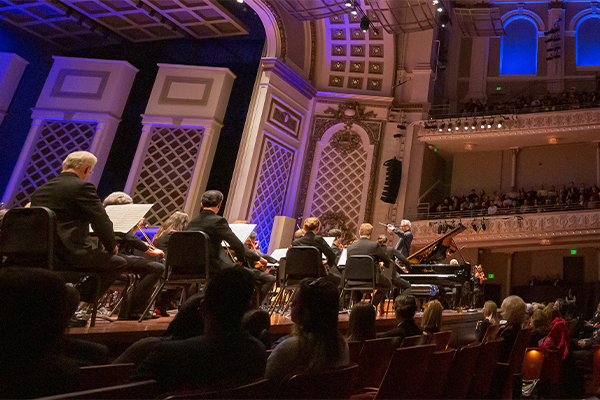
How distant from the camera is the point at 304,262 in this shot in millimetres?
5297

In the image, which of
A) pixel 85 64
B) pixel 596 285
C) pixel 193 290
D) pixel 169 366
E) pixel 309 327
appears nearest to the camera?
pixel 169 366

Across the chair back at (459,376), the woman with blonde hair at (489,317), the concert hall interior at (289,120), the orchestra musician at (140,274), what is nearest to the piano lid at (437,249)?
the concert hall interior at (289,120)

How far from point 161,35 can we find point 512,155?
11176 mm

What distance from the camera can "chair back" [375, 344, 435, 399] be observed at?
229 cm

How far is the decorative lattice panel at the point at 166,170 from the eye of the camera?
11.9 m

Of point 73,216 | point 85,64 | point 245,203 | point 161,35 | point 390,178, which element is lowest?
point 73,216

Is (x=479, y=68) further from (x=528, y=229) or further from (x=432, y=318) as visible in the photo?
(x=432, y=318)

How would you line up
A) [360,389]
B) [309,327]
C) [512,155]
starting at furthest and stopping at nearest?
[512,155] → [360,389] → [309,327]

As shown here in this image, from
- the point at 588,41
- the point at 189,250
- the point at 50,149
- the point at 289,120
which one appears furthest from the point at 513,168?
the point at 189,250

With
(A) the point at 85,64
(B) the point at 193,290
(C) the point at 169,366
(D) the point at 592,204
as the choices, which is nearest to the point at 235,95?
(A) the point at 85,64

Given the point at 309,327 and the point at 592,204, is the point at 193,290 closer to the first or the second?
the point at 309,327

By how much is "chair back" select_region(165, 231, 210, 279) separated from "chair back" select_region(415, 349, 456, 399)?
200cm

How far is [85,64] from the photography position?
12625mm

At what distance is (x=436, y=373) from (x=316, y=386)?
48.5 inches
